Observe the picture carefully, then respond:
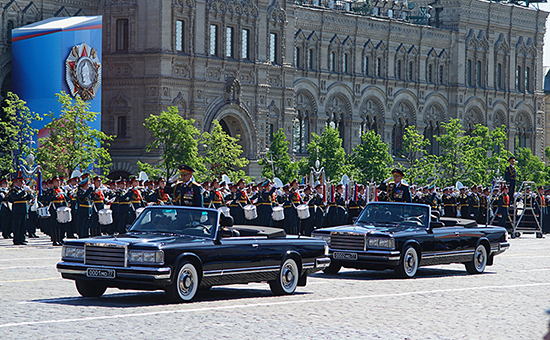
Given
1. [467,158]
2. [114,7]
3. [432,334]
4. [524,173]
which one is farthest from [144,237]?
[524,173]

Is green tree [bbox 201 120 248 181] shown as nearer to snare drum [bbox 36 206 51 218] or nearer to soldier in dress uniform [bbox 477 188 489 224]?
soldier in dress uniform [bbox 477 188 489 224]

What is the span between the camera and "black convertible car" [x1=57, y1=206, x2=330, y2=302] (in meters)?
13.6

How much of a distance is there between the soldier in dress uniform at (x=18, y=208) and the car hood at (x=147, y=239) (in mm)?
12550

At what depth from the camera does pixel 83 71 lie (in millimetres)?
47406

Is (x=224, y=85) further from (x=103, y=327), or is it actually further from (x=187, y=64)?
(x=103, y=327)

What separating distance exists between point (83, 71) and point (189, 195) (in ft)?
105

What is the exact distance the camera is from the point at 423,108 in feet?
251

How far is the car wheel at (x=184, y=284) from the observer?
13.7 meters

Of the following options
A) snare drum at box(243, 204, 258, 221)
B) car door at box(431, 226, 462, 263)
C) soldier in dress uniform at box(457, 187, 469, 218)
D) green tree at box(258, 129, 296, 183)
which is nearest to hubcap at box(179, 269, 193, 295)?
car door at box(431, 226, 462, 263)

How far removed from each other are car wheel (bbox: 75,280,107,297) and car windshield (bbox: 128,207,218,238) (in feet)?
3.20

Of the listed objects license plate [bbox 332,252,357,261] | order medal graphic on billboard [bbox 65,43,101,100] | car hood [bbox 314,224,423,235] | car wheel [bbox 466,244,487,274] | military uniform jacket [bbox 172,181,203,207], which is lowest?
car wheel [bbox 466,244,487,274]

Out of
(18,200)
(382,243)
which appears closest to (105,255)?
(382,243)

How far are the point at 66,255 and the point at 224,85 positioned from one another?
43.8 meters

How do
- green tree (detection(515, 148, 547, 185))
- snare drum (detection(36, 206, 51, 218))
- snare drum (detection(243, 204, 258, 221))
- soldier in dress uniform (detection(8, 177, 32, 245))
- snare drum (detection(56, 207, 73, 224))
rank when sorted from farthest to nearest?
green tree (detection(515, 148, 547, 185)), snare drum (detection(243, 204, 258, 221)), snare drum (detection(36, 206, 51, 218)), soldier in dress uniform (detection(8, 177, 32, 245)), snare drum (detection(56, 207, 73, 224))
